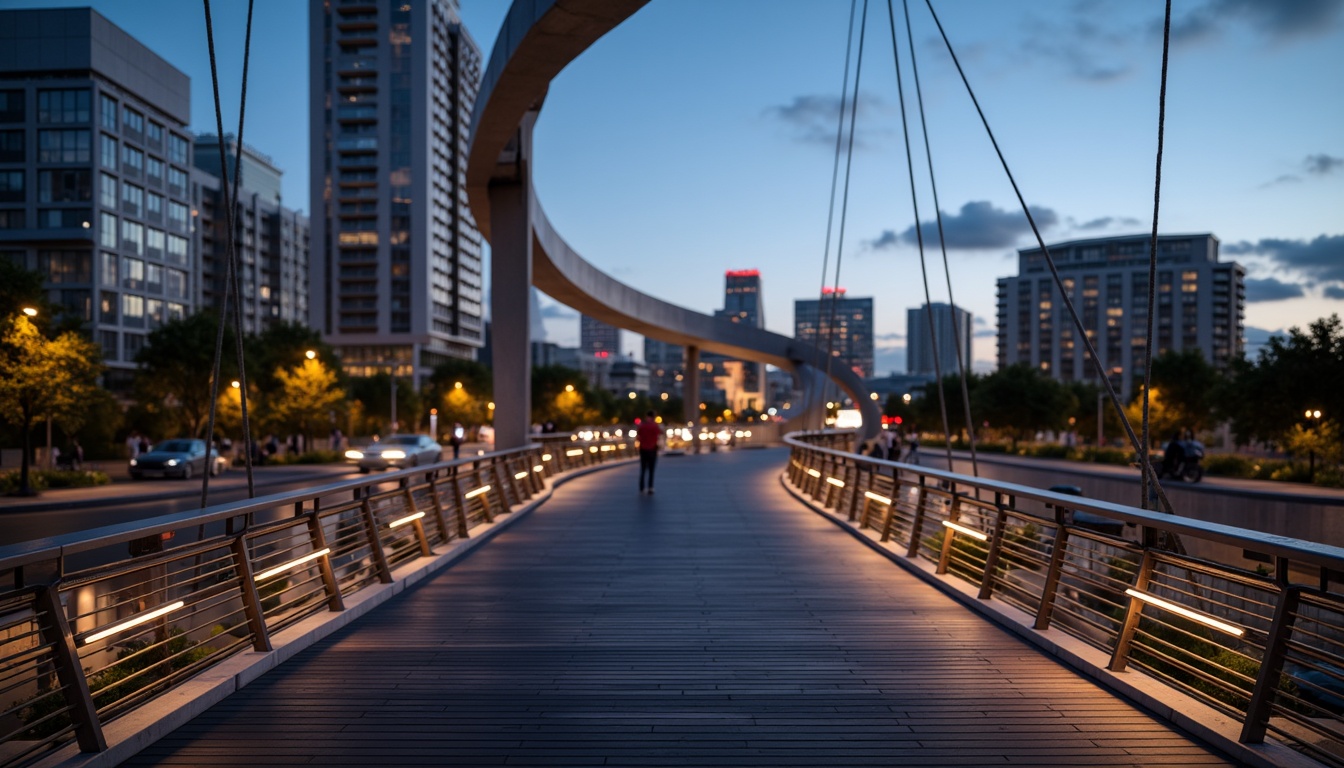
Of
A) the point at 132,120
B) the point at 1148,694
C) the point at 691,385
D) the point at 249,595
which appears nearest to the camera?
the point at 1148,694

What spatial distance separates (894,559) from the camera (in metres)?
11.2

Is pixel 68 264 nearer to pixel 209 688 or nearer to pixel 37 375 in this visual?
pixel 37 375

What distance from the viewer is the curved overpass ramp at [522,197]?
41.7 ft

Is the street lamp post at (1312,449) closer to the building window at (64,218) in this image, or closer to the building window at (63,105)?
the building window at (64,218)

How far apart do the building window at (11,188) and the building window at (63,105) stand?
401cm

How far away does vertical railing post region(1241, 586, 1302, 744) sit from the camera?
4285mm

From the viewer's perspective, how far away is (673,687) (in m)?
5.73

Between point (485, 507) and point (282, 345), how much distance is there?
44939 millimetres

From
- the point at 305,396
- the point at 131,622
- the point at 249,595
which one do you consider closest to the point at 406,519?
the point at 249,595

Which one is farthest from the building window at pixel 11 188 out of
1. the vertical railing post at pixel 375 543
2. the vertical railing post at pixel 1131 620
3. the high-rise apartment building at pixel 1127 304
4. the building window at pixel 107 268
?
the high-rise apartment building at pixel 1127 304

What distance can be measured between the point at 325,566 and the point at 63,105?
222ft

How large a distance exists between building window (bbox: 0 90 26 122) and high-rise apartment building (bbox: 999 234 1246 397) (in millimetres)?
→ 138302

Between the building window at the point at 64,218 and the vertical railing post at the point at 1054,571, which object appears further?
the building window at the point at 64,218

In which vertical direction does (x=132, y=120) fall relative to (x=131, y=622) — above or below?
above
